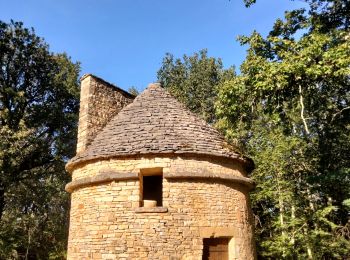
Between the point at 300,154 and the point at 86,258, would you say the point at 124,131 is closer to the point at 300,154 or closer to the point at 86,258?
the point at 86,258

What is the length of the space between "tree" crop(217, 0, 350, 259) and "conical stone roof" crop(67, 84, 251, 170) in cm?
192

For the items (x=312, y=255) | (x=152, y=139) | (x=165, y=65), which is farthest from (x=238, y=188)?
(x=165, y=65)

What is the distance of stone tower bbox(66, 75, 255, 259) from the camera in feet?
28.4

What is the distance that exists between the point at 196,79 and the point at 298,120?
10615mm

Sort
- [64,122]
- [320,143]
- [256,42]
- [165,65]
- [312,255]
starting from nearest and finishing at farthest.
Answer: [256,42] → [312,255] → [320,143] → [64,122] → [165,65]

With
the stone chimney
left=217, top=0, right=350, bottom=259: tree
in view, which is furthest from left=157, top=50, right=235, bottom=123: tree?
the stone chimney

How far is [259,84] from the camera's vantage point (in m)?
10.1

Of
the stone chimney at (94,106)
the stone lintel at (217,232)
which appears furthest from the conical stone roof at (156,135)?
the stone lintel at (217,232)

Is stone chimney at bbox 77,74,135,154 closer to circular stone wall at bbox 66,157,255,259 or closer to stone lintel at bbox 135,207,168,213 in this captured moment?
circular stone wall at bbox 66,157,255,259

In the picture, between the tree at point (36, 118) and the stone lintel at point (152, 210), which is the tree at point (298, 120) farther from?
the tree at point (36, 118)

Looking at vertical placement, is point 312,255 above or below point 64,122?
below

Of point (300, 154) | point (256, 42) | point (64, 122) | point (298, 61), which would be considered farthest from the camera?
point (64, 122)

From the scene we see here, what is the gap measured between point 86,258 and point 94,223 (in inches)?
34.2

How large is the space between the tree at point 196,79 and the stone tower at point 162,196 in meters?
17.2
